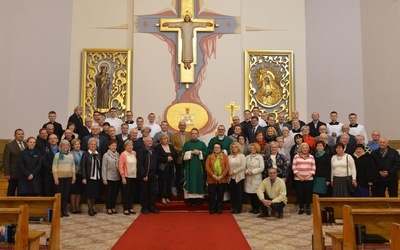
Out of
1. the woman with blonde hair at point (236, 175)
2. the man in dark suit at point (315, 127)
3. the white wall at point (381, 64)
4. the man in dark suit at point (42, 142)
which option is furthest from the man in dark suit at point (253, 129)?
the man in dark suit at point (42, 142)

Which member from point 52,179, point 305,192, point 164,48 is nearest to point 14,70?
point 164,48

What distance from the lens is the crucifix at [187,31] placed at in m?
10.0

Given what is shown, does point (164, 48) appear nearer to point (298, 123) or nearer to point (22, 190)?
point (298, 123)

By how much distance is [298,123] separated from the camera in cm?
760

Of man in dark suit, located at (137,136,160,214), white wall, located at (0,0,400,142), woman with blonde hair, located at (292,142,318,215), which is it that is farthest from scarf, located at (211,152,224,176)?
white wall, located at (0,0,400,142)

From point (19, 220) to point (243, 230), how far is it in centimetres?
298

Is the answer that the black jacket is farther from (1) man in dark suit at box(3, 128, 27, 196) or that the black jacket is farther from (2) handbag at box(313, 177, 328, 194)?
(1) man in dark suit at box(3, 128, 27, 196)

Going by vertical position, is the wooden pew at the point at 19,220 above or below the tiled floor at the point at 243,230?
above

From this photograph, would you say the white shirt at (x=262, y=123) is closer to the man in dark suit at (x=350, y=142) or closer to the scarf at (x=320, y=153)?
the man in dark suit at (x=350, y=142)

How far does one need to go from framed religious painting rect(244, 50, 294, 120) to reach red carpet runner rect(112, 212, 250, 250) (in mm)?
4249

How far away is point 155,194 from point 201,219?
3.42 ft

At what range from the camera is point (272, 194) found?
6.28 metres

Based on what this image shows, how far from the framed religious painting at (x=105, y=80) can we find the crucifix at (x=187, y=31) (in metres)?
1.21

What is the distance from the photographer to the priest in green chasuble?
6797 millimetres
